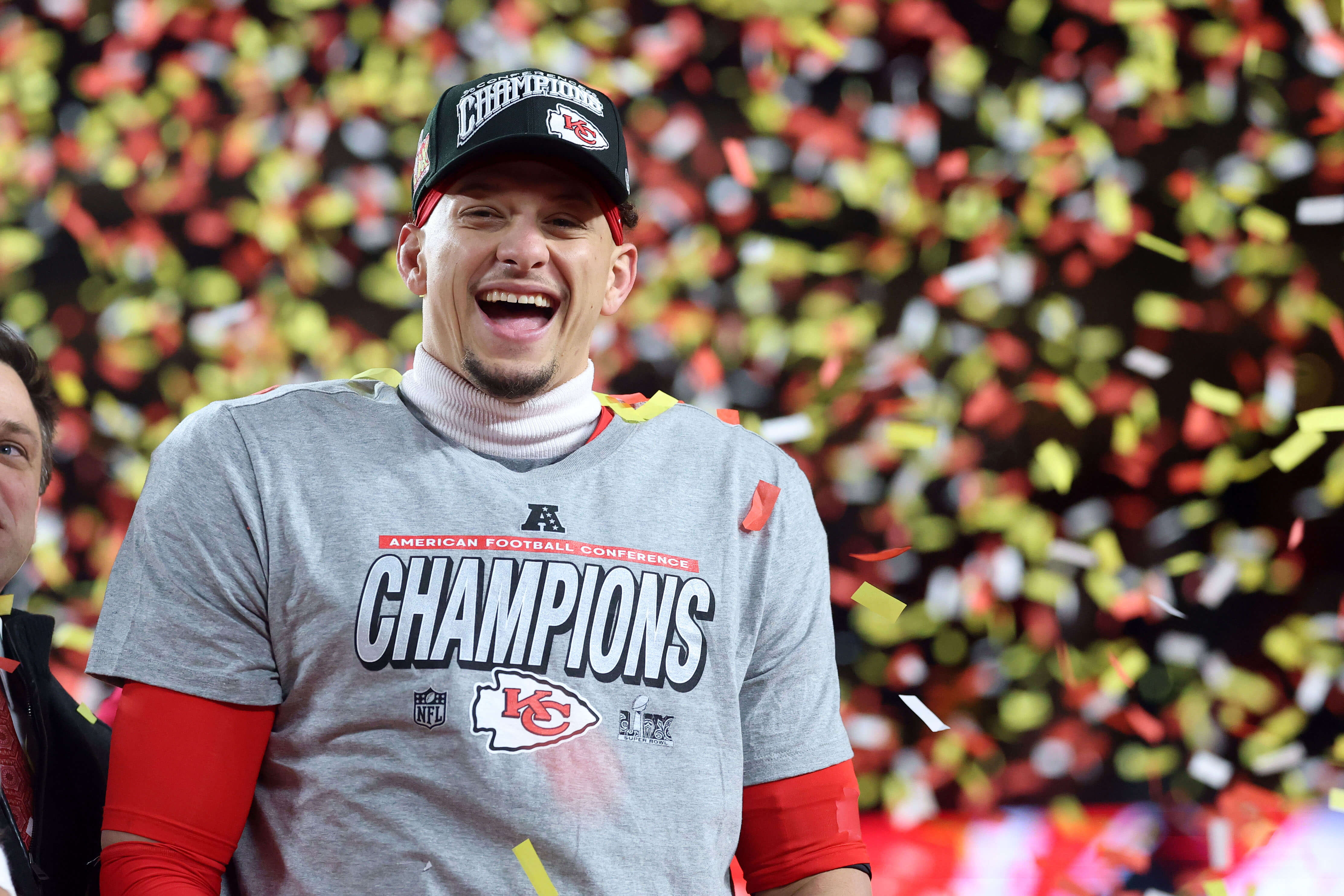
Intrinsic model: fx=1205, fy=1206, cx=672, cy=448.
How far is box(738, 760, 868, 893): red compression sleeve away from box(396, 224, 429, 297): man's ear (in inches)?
21.7

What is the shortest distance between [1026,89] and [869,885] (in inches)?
59.9

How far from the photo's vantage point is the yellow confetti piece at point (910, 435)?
200 cm

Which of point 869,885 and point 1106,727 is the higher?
point 869,885

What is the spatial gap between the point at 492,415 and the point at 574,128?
0.88 feet

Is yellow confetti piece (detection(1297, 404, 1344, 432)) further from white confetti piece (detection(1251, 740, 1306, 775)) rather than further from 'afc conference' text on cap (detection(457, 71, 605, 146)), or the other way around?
'afc conference' text on cap (detection(457, 71, 605, 146))

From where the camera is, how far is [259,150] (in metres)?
2.02

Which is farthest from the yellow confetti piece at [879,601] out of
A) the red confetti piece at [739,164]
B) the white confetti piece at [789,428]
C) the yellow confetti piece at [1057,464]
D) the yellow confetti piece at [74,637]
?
the yellow confetti piece at [74,637]

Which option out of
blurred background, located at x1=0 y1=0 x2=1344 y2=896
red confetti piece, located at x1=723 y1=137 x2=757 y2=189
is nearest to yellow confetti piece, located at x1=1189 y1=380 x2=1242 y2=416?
blurred background, located at x1=0 y1=0 x2=1344 y2=896

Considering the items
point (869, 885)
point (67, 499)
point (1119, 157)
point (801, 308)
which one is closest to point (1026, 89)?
point (1119, 157)

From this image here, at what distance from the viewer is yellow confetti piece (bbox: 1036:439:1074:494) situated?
2021mm

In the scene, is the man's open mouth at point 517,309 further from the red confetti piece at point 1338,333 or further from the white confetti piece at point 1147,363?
the red confetti piece at point 1338,333

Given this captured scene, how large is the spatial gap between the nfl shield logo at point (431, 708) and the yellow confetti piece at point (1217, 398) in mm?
1550

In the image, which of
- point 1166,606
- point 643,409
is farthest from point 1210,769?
point 643,409

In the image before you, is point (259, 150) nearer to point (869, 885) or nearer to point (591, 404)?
point (591, 404)
